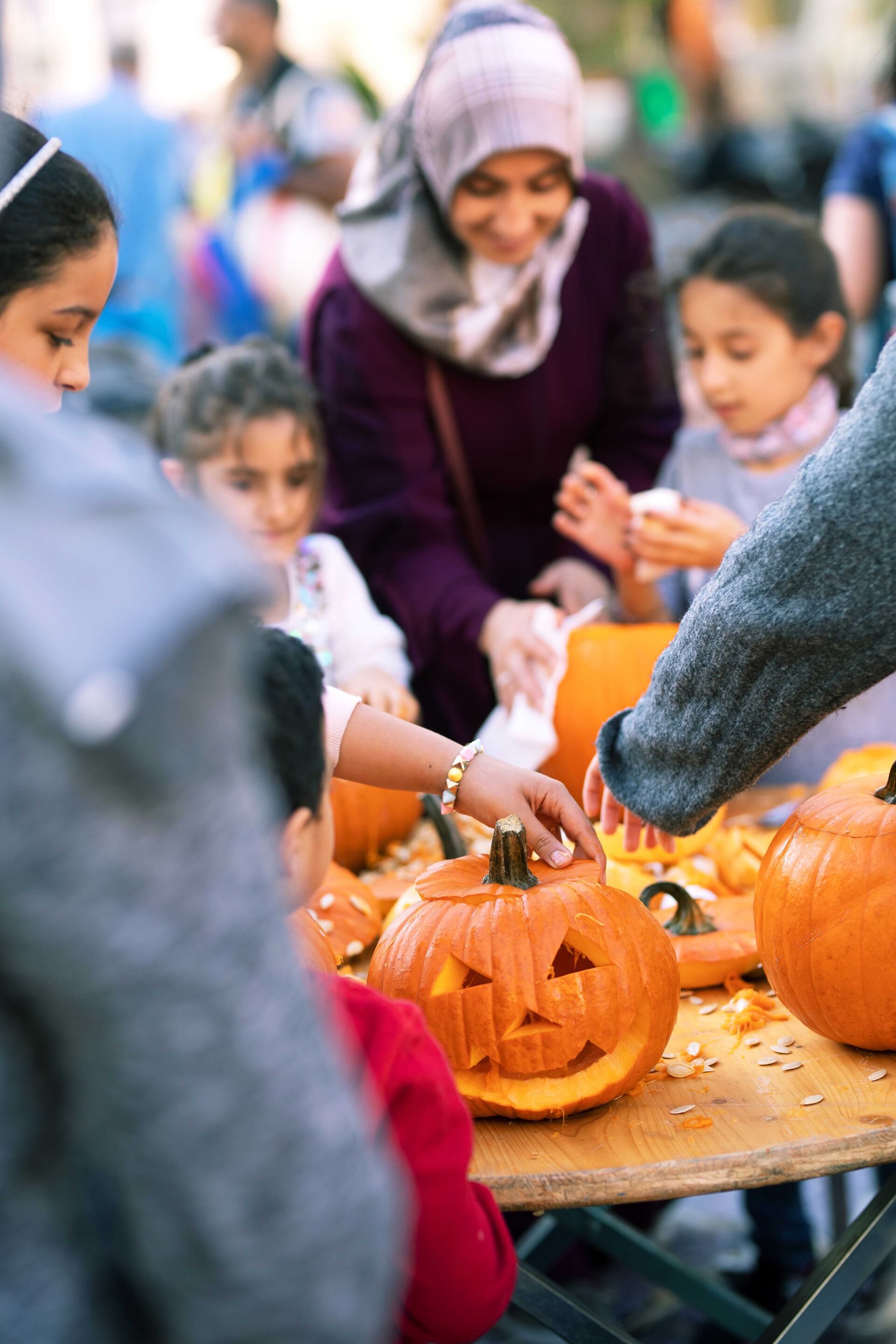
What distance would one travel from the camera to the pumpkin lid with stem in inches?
49.1

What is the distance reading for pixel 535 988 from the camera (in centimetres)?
119

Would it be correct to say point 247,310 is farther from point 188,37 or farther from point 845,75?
point 845,75

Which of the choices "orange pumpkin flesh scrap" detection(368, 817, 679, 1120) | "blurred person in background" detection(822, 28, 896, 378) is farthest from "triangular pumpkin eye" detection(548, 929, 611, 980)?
"blurred person in background" detection(822, 28, 896, 378)

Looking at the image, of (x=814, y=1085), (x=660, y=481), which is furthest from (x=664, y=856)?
(x=660, y=481)

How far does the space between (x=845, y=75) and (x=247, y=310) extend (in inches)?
156

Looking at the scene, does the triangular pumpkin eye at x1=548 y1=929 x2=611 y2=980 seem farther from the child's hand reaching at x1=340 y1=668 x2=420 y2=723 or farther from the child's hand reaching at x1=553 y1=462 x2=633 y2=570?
the child's hand reaching at x1=553 y1=462 x2=633 y2=570

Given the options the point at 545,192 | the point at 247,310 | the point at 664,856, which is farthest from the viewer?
the point at 247,310

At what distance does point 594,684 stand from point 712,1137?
3.31 ft

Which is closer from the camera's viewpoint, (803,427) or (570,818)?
(570,818)

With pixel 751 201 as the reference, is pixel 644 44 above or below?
above

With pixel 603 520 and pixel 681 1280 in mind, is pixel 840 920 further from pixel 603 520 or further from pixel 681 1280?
pixel 603 520

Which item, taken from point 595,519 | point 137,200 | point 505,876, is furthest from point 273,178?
point 505,876

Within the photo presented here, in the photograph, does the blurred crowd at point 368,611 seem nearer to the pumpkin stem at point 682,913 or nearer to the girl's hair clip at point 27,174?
the girl's hair clip at point 27,174

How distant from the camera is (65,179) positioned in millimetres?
1290
